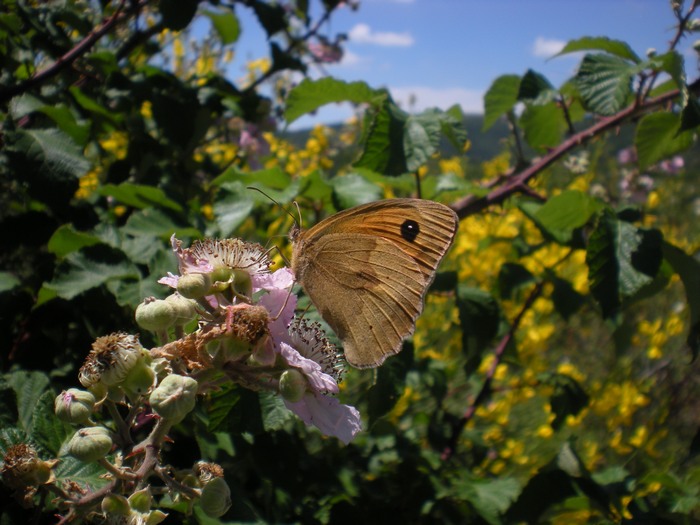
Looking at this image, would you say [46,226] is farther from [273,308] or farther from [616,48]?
[616,48]

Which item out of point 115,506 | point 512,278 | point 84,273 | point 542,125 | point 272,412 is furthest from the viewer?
point 512,278

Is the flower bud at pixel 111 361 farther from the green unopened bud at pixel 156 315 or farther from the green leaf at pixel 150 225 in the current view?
the green leaf at pixel 150 225

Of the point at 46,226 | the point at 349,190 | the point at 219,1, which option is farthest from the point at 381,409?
the point at 219,1

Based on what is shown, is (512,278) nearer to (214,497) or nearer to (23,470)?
(214,497)

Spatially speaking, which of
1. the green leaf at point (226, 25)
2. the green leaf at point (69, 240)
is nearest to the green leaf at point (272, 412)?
the green leaf at point (69, 240)

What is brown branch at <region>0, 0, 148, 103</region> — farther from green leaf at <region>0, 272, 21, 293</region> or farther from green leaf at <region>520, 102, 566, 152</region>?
green leaf at <region>520, 102, 566, 152</region>

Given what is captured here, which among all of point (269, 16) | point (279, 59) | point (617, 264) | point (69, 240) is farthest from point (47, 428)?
point (279, 59)
